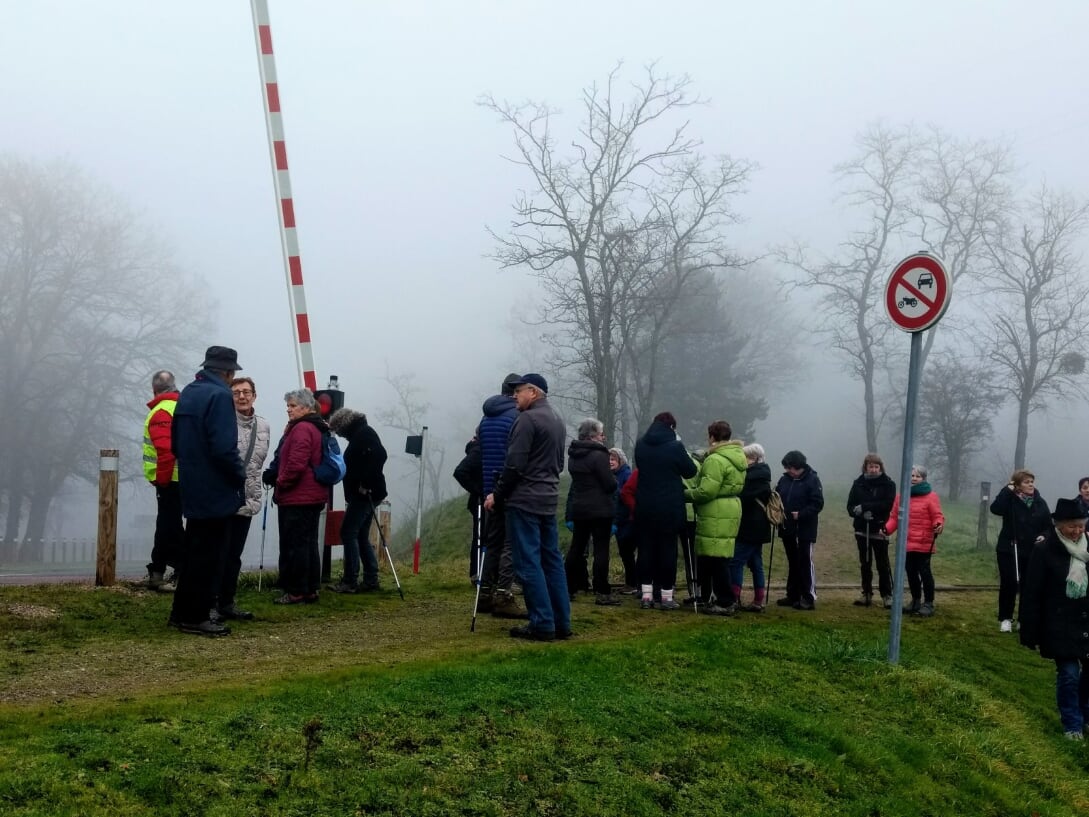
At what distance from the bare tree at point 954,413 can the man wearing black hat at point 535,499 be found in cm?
3846

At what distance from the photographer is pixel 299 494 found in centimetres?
1001

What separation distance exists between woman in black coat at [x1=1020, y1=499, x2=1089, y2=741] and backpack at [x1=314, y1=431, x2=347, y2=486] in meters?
6.00

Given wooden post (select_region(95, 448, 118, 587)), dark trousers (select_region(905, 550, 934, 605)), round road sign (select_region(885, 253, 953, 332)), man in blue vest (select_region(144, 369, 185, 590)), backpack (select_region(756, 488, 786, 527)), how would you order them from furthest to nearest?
dark trousers (select_region(905, 550, 934, 605)) < backpack (select_region(756, 488, 786, 527)) < wooden post (select_region(95, 448, 118, 587)) < man in blue vest (select_region(144, 369, 185, 590)) < round road sign (select_region(885, 253, 953, 332))

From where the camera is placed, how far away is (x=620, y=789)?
5.10 m

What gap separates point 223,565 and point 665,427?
4.64 meters

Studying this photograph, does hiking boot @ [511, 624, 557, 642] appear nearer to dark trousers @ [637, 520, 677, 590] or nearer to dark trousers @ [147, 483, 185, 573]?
dark trousers @ [637, 520, 677, 590]

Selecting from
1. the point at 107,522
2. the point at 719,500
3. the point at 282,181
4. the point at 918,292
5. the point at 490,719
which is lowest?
the point at 490,719

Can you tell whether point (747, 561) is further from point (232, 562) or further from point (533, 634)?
point (232, 562)

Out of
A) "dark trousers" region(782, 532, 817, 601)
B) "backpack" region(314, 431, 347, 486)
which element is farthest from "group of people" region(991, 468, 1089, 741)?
"backpack" region(314, 431, 347, 486)

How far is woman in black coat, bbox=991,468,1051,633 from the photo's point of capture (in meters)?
12.5

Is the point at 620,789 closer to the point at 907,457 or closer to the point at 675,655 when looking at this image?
the point at 675,655

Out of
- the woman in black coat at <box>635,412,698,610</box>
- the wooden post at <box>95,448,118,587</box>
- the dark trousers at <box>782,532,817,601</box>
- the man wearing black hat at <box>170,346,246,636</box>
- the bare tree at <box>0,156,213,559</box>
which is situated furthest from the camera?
the bare tree at <box>0,156,213,559</box>

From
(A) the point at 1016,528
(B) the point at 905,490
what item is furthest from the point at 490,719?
(A) the point at 1016,528

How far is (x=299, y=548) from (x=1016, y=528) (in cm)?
832
